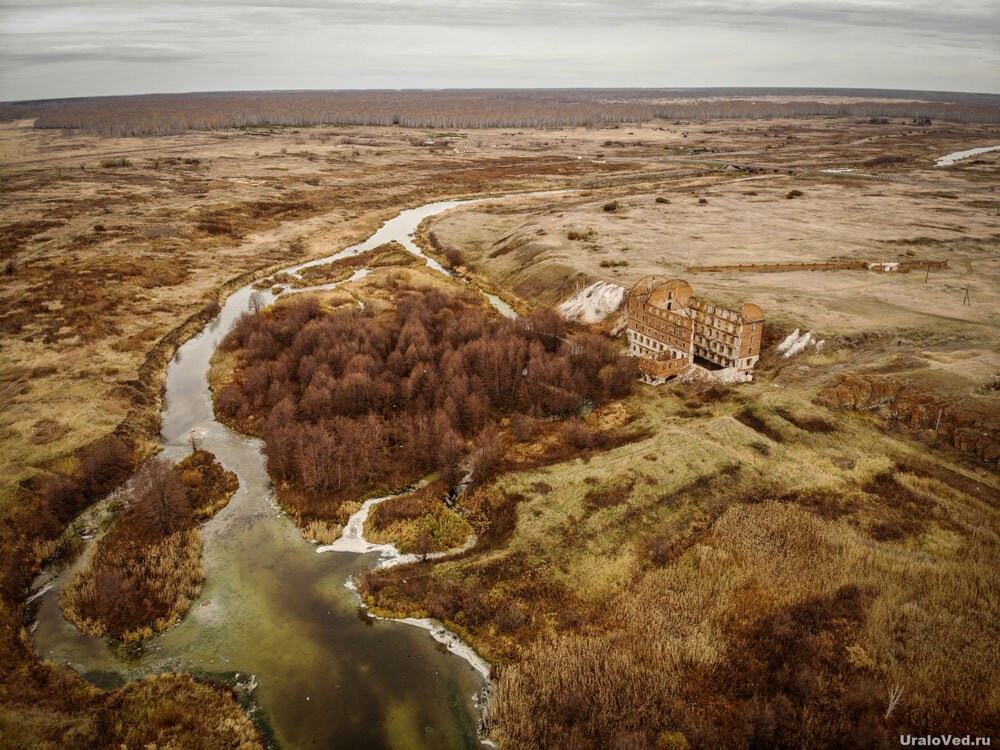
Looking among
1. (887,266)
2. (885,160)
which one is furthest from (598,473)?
(885,160)

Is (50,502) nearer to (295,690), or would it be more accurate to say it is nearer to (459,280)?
(295,690)

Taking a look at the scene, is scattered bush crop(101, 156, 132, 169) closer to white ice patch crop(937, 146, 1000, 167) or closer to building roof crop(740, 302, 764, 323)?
building roof crop(740, 302, 764, 323)

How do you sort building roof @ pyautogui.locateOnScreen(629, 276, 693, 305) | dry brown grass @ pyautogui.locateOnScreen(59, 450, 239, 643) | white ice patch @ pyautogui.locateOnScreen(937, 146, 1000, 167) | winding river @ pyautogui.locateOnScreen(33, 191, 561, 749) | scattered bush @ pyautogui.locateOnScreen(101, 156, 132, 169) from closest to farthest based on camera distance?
winding river @ pyautogui.locateOnScreen(33, 191, 561, 749), dry brown grass @ pyautogui.locateOnScreen(59, 450, 239, 643), building roof @ pyautogui.locateOnScreen(629, 276, 693, 305), scattered bush @ pyautogui.locateOnScreen(101, 156, 132, 169), white ice patch @ pyautogui.locateOnScreen(937, 146, 1000, 167)

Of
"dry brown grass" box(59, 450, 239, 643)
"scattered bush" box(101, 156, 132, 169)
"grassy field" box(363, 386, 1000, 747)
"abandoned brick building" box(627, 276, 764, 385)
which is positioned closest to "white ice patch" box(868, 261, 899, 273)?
"abandoned brick building" box(627, 276, 764, 385)

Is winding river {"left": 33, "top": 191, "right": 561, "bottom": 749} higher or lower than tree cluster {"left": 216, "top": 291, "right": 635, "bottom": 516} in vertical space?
lower

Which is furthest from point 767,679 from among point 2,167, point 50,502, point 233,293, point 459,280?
point 2,167

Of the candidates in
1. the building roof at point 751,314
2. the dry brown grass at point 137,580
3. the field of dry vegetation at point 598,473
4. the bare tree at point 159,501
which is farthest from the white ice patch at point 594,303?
the bare tree at point 159,501

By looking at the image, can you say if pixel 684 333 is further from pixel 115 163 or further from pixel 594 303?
pixel 115 163
